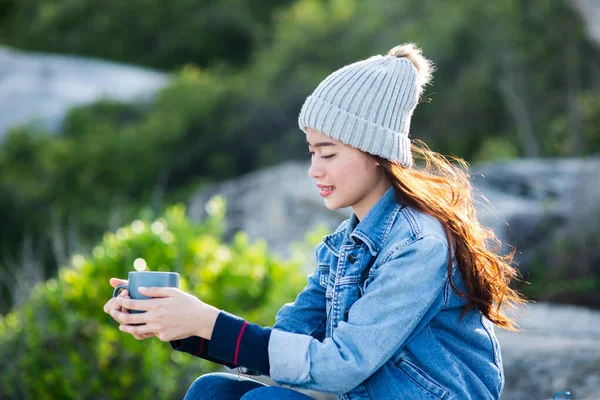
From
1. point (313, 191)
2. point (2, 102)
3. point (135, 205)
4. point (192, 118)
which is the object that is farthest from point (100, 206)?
point (313, 191)

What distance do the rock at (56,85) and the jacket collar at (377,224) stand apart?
9.45m

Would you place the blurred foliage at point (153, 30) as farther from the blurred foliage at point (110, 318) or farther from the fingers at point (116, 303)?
the fingers at point (116, 303)

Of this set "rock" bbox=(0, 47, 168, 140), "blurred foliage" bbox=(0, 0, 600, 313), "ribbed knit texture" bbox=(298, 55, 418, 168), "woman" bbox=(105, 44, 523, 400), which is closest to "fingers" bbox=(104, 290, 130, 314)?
"woman" bbox=(105, 44, 523, 400)

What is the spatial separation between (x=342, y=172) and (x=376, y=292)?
345 millimetres

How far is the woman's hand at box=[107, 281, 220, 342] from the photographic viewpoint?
182cm

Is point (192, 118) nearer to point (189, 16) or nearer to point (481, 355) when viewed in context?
point (189, 16)

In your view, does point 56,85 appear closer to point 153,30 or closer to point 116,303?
point 153,30

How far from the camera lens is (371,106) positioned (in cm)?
200

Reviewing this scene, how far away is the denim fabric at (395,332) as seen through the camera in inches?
69.8

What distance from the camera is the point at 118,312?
6.18ft

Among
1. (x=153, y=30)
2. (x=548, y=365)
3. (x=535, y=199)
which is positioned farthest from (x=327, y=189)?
(x=153, y=30)

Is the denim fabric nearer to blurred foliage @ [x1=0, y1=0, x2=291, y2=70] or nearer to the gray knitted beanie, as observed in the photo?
the gray knitted beanie

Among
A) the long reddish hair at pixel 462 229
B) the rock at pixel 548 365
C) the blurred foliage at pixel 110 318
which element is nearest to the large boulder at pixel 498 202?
the rock at pixel 548 365

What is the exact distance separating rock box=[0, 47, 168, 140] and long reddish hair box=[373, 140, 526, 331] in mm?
9444
